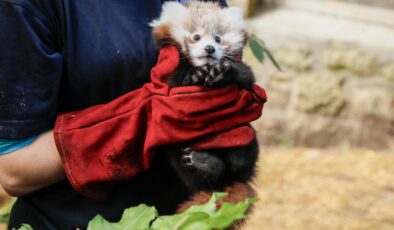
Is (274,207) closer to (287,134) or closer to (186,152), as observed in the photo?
(287,134)

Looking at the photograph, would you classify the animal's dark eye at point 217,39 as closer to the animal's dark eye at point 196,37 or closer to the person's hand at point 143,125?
the animal's dark eye at point 196,37

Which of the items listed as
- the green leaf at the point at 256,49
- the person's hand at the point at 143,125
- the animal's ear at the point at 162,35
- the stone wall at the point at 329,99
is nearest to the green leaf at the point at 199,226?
the person's hand at the point at 143,125

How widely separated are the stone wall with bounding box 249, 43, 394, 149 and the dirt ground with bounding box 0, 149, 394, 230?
11cm

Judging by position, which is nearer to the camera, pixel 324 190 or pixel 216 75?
pixel 216 75

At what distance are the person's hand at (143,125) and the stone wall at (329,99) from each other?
2.76m

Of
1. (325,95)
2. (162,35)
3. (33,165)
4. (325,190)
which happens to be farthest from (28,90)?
(325,95)

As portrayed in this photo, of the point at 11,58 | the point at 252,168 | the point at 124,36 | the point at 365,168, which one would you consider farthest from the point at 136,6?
the point at 365,168

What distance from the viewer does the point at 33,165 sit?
4.52 ft

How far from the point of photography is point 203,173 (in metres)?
1.37

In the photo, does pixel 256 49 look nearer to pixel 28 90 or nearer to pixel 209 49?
pixel 209 49

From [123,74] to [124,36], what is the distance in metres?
0.09

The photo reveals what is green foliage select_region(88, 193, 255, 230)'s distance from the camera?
0.88 m

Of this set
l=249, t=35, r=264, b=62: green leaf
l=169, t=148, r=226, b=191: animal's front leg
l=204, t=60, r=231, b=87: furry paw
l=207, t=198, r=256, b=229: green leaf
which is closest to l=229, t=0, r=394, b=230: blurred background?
l=249, t=35, r=264, b=62: green leaf

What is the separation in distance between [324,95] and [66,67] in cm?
295
